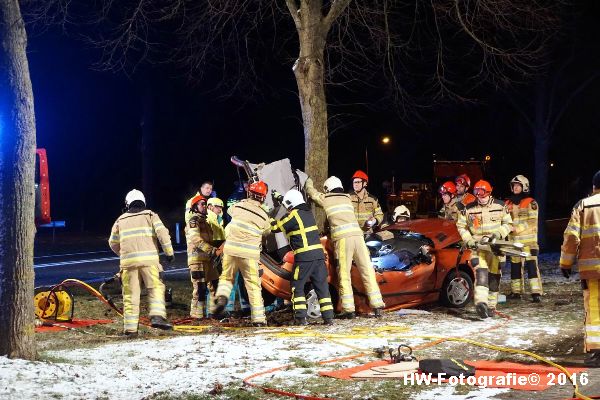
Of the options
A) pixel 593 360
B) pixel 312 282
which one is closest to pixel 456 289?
pixel 312 282

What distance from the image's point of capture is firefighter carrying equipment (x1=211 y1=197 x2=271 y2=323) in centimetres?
1019

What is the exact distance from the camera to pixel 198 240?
11.5 metres

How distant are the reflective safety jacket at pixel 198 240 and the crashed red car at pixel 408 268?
1001mm

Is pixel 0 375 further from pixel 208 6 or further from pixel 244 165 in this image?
pixel 208 6

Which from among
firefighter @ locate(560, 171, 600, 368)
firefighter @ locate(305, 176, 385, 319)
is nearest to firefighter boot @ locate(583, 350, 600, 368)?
Result: firefighter @ locate(560, 171, 600, 368)

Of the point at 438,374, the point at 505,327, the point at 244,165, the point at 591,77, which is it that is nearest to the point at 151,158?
the point at 591,77

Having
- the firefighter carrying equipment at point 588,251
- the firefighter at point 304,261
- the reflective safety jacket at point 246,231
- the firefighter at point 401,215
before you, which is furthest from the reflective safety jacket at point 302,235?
the firefighter at point 401,215

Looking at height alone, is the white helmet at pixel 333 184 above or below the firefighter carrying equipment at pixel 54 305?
above

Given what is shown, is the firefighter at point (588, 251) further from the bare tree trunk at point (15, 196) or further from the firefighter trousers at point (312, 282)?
the bare tree trunk at point (15, 196)

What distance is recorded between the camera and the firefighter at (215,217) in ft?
38.6

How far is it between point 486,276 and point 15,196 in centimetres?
632

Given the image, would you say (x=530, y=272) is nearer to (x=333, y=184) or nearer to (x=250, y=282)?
(x=333, y=184)

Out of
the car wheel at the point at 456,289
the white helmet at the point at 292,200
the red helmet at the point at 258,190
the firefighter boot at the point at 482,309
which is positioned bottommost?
the firefighter boot at the point at 482,309

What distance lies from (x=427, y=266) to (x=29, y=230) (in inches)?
230
